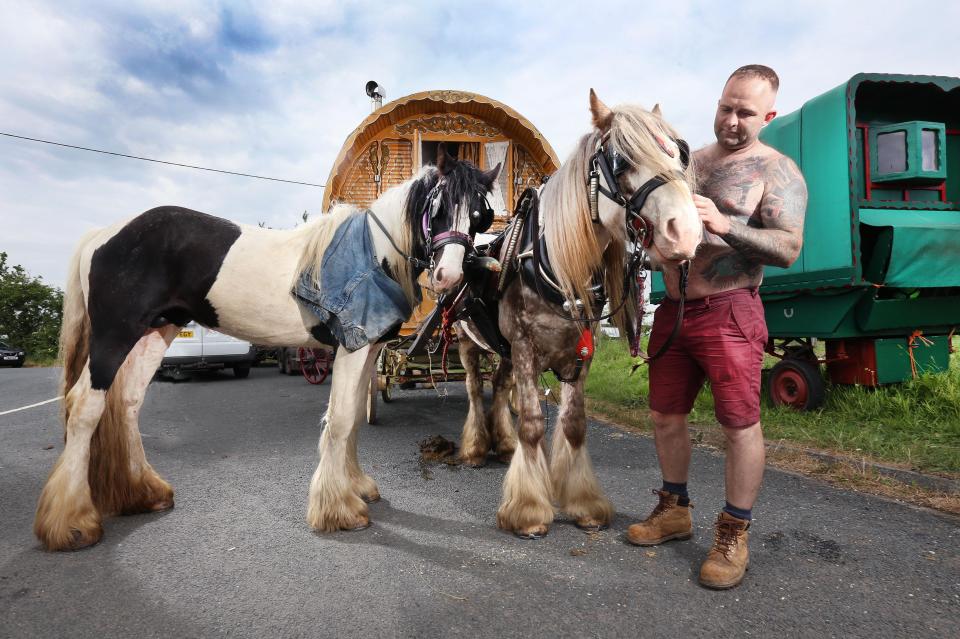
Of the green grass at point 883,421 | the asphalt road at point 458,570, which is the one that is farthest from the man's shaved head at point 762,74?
the green grass at point 883,421

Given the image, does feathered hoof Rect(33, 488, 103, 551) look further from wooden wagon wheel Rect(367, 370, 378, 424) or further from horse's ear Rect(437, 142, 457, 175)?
wooden wagon wheel Rect(367, 370, 378, 424)

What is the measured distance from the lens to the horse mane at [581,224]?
227cm

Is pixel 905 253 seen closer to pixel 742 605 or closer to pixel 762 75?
pixel 762 75

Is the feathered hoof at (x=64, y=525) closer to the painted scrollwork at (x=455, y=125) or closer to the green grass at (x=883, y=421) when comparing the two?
the green grass at (x=883, y=421)

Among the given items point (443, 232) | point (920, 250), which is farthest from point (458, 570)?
point (920, 250)

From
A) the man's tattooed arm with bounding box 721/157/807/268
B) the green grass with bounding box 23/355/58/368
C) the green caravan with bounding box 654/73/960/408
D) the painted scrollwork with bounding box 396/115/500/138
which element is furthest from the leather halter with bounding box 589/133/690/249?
the green grass with bounding box 23/355/58/368

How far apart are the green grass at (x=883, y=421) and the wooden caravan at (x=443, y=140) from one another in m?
3.13

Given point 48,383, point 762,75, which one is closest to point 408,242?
point 762,75

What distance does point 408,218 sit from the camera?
2836 millimetres

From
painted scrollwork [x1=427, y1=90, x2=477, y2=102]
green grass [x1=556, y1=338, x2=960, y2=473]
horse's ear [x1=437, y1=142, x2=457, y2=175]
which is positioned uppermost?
painted scrollwork [x1=427, y1=90, x2=477, y2=102]

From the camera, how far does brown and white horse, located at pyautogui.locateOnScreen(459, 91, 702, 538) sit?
2172 millimetres

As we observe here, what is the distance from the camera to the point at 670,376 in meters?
2.46

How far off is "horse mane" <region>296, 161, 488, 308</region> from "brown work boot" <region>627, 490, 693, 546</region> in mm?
1650

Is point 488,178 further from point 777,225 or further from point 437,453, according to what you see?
point 437,453
